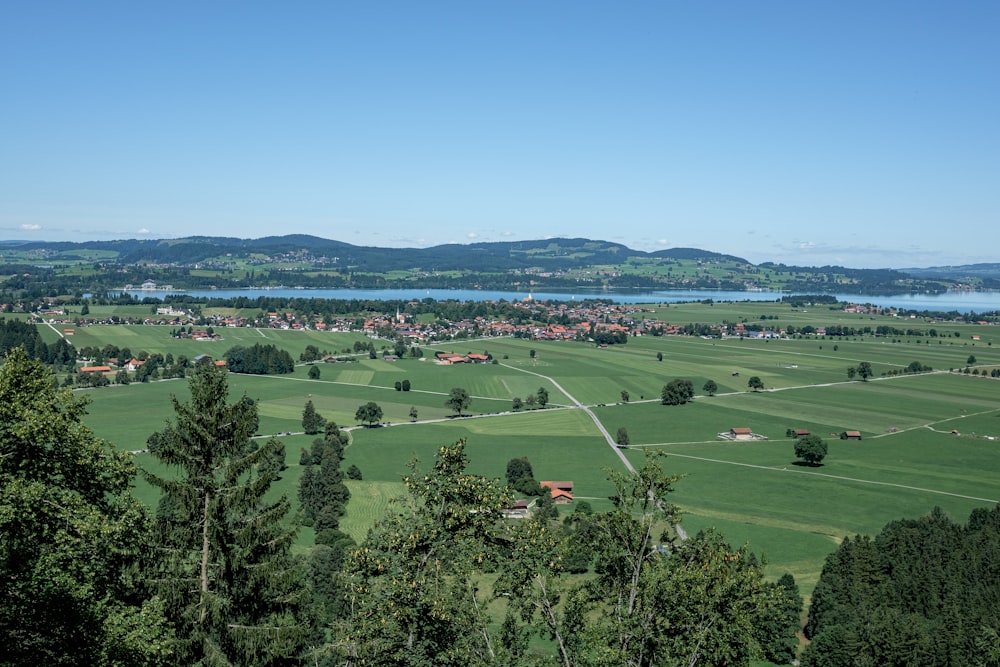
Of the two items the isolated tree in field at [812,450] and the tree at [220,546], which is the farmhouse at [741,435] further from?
the tree at [220,546]

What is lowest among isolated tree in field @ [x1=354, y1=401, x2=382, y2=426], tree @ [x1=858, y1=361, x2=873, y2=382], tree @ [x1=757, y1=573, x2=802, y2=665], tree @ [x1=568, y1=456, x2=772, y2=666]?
tree @ [x1=757, y1=573, x2=802, y2=665]

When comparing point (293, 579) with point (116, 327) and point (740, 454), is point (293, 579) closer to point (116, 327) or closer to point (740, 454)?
point (740, 454)

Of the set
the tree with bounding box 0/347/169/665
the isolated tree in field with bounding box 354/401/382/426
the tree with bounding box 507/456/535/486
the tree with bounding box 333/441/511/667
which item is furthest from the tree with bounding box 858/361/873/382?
the tree with bounding box 0/347/169/665

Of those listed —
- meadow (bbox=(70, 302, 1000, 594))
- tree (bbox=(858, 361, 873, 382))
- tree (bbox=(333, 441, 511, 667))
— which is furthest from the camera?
tree (bbox=(858, 361, 873, 382))

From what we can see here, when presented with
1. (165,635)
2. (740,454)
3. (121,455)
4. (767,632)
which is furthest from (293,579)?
(740,454)

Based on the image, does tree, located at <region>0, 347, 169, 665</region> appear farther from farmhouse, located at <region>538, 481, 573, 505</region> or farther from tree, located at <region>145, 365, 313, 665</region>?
farmhouse, located at <region>538, 481, 573, 505</region>
